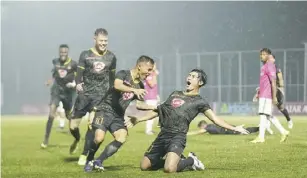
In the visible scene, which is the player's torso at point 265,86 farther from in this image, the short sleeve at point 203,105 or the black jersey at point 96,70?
the short sleeve at point 203,105

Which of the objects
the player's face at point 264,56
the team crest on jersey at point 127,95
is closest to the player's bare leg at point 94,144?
the team crest on jersey at point 127,95

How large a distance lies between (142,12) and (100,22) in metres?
4.57

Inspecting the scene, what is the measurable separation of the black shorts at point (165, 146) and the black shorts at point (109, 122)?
58 cm

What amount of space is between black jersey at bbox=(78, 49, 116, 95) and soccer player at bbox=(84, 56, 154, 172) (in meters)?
1.20

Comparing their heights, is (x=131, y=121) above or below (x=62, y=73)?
below

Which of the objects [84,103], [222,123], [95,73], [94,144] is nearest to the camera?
[222,123]

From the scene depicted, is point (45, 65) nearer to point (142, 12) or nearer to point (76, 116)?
point (142, 12)

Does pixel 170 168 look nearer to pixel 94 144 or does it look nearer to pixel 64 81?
pixel 94 144

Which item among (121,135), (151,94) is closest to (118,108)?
(121,135)

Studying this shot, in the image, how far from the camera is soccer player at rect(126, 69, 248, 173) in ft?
29.0

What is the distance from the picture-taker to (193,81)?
29.1 feet

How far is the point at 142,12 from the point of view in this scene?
52906 mm

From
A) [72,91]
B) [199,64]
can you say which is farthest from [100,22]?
[72,91]

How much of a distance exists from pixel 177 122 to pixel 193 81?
2.18 ft
